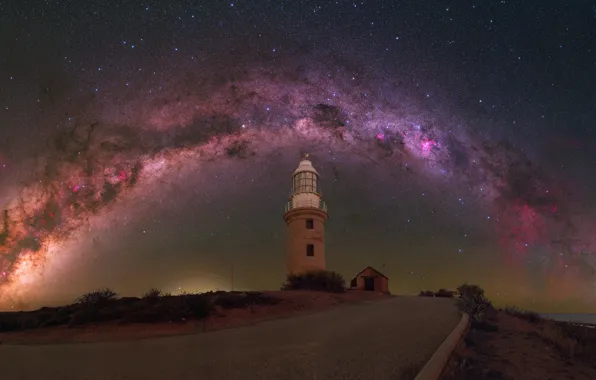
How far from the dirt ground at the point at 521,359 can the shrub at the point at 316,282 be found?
49.8ft

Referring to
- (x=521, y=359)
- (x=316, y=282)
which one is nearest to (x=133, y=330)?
(x=521, y=359)

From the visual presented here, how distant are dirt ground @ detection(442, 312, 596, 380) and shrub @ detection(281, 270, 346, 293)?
15190 mm

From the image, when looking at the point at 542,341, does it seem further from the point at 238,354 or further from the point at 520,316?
the point at 520,316

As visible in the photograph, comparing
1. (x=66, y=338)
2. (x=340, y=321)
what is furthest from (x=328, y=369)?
(x=66, y=338)

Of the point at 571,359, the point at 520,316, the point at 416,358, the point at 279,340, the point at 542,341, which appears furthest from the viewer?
the point at 520,316

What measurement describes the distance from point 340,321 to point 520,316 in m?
12.7

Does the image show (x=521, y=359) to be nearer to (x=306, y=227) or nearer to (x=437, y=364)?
(x=437, y=364)

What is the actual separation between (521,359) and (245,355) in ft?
19.7

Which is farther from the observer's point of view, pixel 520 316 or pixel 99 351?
pixel 520 316

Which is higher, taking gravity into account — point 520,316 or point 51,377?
point 51,377

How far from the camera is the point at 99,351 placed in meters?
8.44

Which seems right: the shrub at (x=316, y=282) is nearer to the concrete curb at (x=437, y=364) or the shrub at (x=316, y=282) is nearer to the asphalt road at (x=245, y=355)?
the asphalt road at (x=245, y=355)

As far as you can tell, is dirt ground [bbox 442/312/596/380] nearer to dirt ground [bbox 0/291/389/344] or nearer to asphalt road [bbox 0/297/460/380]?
asphalt road [bbox 0/297/460/380]

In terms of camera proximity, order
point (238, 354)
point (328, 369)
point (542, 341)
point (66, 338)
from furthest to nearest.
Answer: point (66, 338), point (542, 341), point (238, 354), point (328, 369)
